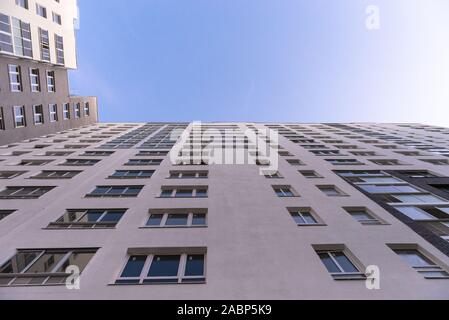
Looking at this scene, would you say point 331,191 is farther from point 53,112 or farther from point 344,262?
→ point 53,112

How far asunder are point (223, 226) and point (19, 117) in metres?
28.0

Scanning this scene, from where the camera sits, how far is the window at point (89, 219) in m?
12.9

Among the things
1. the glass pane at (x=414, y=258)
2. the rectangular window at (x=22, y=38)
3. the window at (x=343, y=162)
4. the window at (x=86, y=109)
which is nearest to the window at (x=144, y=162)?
the window at (x=343, y=162)

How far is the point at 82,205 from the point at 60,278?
5784 mm

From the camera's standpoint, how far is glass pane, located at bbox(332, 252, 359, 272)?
10.3 meters

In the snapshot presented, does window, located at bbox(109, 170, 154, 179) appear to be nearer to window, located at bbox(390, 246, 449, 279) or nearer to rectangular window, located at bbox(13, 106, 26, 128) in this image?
Result: window, located at bbox(390, 246, 449, 279)

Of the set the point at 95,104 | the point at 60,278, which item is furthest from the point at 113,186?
the point at 95,104

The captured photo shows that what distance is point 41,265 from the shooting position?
405 inches

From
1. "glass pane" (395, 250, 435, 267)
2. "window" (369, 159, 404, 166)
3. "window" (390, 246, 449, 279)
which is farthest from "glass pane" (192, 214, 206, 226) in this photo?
"window" (369, 159, 404, 166)

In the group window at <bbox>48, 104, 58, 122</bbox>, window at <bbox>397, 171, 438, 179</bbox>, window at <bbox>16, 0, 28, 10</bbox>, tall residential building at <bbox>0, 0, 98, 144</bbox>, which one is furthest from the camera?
window at <bbox>48, 104, 58, 122</bbox>

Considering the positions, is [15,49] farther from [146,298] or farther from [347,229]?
[347,229]

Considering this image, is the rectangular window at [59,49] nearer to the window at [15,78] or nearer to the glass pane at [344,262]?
the window at [15,78]

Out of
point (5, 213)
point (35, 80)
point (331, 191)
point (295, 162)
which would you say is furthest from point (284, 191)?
point (35, 80)

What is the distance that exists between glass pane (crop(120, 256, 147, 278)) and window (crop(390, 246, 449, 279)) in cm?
1007
